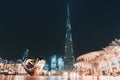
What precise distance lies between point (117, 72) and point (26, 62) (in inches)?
937

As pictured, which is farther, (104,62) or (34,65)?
(34,65)

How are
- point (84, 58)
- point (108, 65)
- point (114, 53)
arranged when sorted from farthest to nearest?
point (84, 58) → point (108, 65) → point (114, 53)

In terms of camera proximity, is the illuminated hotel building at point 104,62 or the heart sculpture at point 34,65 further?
the heart sculpture at point 34,65

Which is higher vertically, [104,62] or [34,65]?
[104,62]

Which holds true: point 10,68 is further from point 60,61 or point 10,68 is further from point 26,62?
point 26,62

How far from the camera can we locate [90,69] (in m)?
68.6

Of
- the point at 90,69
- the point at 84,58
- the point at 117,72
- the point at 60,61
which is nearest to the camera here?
the point at 117,72

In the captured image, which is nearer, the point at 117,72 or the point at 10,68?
the point at 117,72

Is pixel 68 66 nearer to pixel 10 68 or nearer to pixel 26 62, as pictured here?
pixel 10 68

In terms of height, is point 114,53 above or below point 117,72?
above

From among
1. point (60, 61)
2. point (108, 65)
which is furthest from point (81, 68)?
point (60, 61)

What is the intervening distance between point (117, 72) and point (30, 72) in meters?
21.8

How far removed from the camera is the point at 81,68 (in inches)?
3024

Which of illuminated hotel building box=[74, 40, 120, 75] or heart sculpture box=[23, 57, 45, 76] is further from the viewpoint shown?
heart sculpture box=[23, 57, 45, 76]
